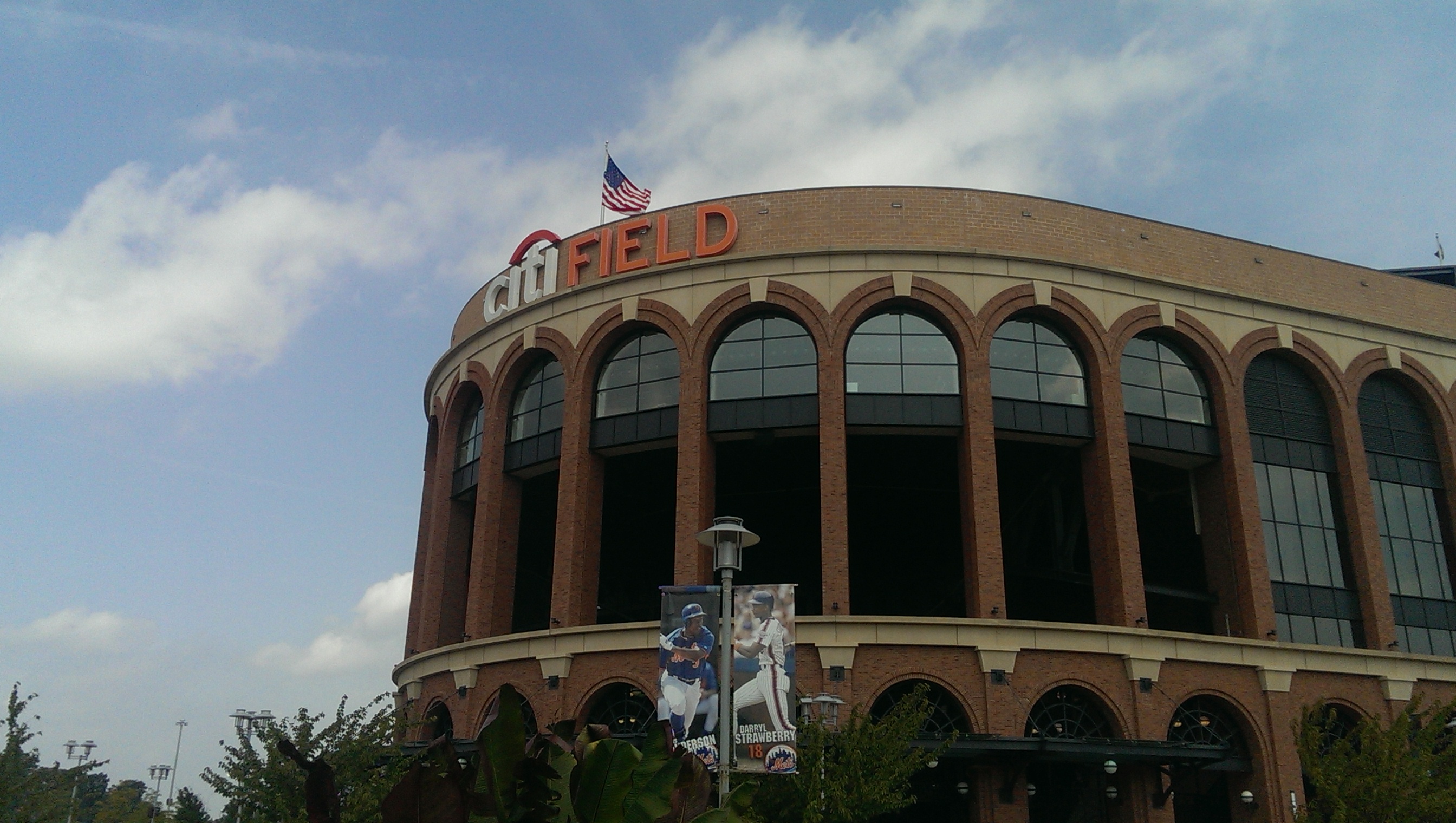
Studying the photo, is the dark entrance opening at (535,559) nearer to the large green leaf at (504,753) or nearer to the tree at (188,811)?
the tree at (188,811)

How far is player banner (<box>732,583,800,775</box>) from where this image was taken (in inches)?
709

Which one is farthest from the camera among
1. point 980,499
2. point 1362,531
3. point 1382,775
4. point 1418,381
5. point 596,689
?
point 1418,381

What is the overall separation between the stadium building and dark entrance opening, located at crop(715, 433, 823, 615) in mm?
170

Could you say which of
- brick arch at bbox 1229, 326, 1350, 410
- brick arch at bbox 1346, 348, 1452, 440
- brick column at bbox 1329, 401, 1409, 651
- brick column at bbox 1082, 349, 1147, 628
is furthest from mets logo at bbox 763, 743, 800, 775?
brick arch at bbox 1346, 348, 1452, 440

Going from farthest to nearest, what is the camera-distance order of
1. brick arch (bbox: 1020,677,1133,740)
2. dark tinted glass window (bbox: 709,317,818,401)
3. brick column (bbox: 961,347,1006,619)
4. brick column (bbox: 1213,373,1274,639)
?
dark tinted glass window (bbox: 709,317,818,401) → brick column (bbox: 1213,373,1274,639) → brick column (bbox: 961,347,1006,619) → brick arch (bbox: 1020,677,1133,740)

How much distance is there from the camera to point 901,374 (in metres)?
32.0

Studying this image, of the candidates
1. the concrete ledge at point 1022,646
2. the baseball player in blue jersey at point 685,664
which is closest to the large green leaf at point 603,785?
the baseball player in blue jersey at point 685,664

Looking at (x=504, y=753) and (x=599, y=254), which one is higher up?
(x=599, y=254)

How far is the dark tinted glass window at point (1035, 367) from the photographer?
3216 centimetres

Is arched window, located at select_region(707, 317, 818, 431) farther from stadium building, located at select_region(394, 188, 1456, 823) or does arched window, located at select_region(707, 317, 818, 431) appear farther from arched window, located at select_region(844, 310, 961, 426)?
arched window, located at select_region(844, 310, 961, 426)

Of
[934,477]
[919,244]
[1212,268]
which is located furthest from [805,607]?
[1212,268]

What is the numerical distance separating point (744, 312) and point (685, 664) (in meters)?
15.8

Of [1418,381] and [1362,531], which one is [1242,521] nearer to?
[1362,531]

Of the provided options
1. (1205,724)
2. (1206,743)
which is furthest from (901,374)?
(1206,743)
